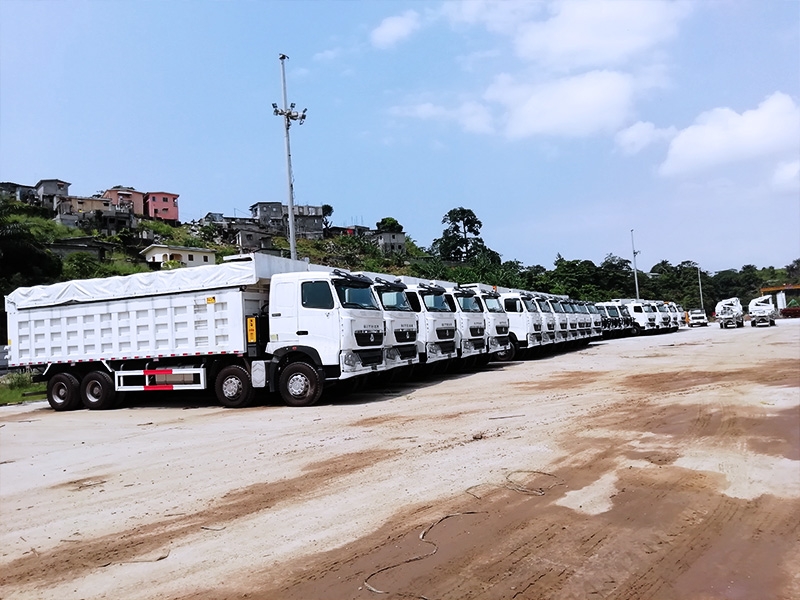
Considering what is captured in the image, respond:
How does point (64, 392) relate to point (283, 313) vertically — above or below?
below

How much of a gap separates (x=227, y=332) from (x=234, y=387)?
1160 mm

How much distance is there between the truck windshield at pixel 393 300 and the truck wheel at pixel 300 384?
2417 millimetres

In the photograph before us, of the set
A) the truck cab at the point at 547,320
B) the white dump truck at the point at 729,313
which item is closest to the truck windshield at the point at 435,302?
the truck cab at the point at 547,320

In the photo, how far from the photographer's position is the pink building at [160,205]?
90062mm

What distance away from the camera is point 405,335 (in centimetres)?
1373

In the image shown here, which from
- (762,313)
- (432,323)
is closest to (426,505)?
(432,323)

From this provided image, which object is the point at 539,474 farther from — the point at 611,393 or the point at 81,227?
the point at 81,227

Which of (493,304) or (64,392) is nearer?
(64,392)

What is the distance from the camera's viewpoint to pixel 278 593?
3.63 metres

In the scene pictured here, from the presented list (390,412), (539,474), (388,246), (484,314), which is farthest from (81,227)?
(539,474)

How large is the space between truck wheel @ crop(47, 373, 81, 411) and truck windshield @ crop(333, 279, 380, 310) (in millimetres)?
7111

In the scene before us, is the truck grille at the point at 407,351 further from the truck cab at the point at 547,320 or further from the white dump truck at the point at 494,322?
the truck cab at the point at 547,320

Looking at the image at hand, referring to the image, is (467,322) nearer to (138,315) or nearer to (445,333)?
(445,333)

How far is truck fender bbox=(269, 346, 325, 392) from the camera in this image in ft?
38.8
